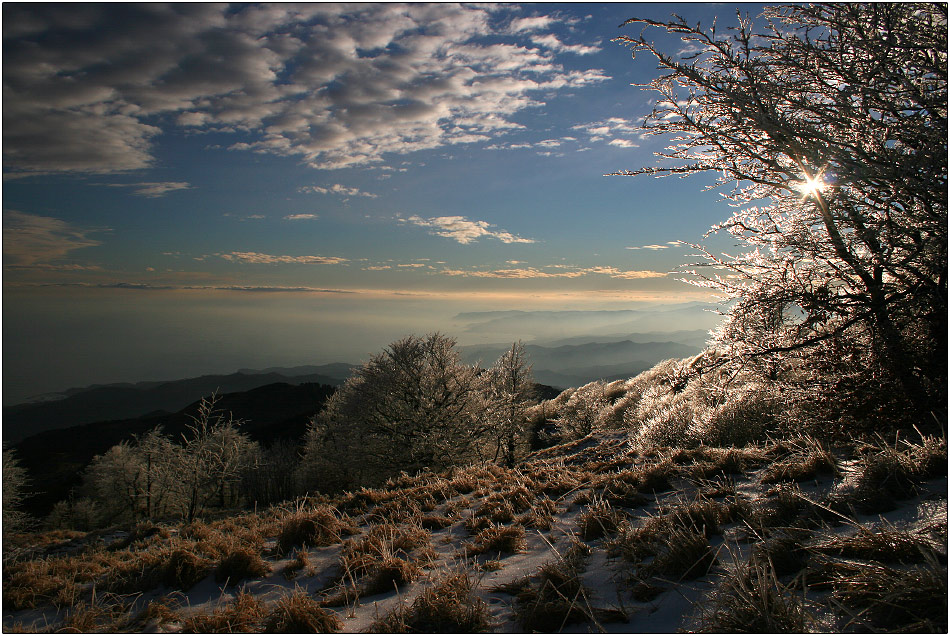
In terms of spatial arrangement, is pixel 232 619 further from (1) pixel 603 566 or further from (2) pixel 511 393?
(2) pixel 511 393

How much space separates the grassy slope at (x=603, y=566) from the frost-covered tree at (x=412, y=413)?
46.2 ft

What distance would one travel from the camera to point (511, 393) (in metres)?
30.3

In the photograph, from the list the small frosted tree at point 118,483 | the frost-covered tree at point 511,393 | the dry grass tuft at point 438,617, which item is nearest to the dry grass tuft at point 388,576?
the dry grass tuft at point 438,617

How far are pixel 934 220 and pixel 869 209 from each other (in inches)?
29.9

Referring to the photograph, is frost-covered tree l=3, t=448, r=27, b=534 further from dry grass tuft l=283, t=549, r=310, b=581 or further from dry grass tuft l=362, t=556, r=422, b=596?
dry grass tuft l=362, t=556, r=422, b=596

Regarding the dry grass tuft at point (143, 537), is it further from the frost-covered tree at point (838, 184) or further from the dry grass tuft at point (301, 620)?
the frost-covered tree at point (838, 184)

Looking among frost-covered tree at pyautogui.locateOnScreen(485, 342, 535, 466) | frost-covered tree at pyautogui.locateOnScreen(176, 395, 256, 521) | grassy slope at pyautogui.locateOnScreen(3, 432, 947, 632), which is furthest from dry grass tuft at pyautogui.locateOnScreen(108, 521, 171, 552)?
frost-covered tree at pyautogui.locateOnScreen(485, 342, 535, 466)

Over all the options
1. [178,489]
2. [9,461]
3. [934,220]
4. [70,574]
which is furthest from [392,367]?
[9,461]

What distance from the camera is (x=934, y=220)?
4.65 meters

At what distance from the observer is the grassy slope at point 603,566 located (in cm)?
242

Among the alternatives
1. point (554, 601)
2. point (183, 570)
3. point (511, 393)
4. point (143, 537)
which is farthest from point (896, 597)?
point (511, 393)

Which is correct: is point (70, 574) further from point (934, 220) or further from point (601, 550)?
point (934, 220)

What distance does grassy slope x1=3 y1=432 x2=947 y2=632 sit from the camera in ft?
7.93

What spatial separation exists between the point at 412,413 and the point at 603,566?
687 inches
